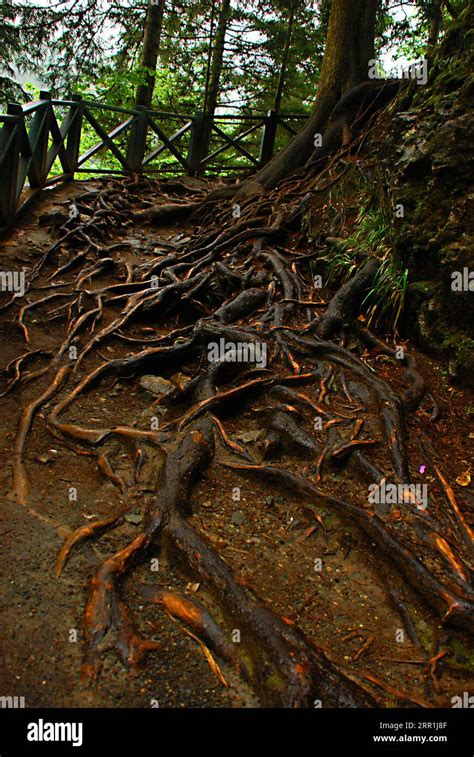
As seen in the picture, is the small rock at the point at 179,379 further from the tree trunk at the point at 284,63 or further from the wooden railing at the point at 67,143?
the tree trunk at the point at 284,63

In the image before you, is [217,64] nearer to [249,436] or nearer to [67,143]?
[67,143]

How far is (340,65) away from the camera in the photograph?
26.7 feet

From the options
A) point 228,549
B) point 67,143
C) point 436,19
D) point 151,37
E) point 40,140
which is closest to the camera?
point 228,549

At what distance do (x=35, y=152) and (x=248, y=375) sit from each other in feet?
21.9

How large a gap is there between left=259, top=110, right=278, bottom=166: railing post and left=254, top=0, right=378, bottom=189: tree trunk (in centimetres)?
432

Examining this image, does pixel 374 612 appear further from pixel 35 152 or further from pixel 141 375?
pixel 35 152

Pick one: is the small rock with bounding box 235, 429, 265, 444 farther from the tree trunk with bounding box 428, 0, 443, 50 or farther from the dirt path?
the tree trunk with bounding box 428, 0, 443, 50

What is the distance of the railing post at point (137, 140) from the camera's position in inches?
445

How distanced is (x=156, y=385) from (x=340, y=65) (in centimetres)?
680

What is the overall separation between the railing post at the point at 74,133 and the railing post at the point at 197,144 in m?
3.42

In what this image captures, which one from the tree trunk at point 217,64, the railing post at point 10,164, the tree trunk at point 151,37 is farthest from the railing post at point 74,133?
the tree trunk at point 217,64

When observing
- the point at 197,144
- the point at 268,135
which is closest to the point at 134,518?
the point at 197,144

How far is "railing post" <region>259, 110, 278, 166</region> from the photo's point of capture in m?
12.5

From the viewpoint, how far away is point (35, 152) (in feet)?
27.7
